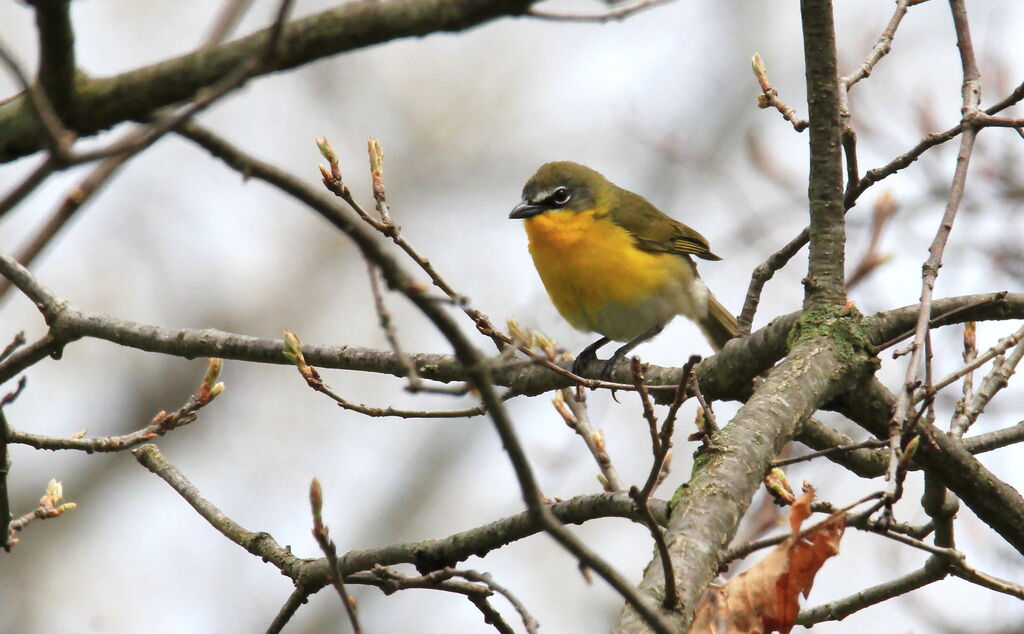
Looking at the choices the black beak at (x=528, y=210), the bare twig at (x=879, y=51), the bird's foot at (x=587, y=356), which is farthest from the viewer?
the black beak at (x=528, y=210)

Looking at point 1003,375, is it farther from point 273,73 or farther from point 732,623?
point 273,73

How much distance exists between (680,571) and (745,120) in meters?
19.0

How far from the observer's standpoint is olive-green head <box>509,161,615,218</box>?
7605mm

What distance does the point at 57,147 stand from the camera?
1622 millimetres

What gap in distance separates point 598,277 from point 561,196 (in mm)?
793

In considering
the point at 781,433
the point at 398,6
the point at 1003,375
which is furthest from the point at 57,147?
the point at 1003,375

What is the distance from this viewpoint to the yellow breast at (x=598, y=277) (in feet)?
23.9

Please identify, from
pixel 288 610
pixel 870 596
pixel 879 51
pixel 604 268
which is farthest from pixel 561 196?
pixel 288 610

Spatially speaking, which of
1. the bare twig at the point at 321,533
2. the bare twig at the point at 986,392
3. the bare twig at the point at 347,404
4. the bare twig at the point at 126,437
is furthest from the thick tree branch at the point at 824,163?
the bare twig at the point at 126,437

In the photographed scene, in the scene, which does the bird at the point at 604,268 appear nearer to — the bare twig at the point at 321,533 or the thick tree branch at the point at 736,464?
the thick tree branch at the point at 736,464

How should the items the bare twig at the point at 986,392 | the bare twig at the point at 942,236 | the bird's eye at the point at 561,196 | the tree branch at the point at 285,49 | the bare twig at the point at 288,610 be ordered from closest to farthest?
the tree branch at the point at 285,49 → the bare twig at the point at 942,236 → the bare twig at the point at 288,610 → the bare twig at the point at 986,392 → the bird's eye at the point at 561,196

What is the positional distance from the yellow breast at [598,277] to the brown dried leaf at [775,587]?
4.45 meters

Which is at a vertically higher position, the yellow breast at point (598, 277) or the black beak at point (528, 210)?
the black beak at point (528, 210)

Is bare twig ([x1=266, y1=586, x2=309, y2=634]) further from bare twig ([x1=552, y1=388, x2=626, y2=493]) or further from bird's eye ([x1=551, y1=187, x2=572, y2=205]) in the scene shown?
bird's eye ([x1=551, y1=187, x2=572, y2=205])
